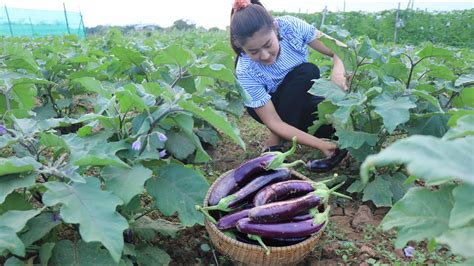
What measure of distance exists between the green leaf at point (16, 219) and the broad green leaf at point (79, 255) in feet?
0.58

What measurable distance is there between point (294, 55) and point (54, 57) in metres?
1.67

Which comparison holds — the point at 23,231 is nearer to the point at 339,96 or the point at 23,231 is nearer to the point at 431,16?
the point at 339,96

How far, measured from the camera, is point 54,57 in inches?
118

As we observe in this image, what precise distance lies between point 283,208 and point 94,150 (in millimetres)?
756

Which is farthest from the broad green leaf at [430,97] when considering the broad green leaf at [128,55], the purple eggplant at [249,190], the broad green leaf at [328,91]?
the broad green leaf at [128,55]

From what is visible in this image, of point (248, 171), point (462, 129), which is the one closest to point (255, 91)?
point (248, 171)

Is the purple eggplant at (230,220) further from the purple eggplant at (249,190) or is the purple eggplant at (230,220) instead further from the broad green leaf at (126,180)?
the broad green leaf at (126,180)

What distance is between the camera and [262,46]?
8.38ft

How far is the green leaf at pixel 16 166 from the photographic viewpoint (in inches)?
48.7

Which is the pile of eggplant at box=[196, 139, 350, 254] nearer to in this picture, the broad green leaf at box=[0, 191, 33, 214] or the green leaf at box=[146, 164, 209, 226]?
the green leaf at box=[146, 164, 209, 226]

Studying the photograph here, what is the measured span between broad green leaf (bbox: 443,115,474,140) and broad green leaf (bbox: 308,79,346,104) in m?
1.15

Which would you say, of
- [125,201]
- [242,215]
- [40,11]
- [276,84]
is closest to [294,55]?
[276,84]

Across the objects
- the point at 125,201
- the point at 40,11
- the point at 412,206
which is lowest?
the point at 40,11

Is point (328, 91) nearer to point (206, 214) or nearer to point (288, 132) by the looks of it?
point (288, 132)
